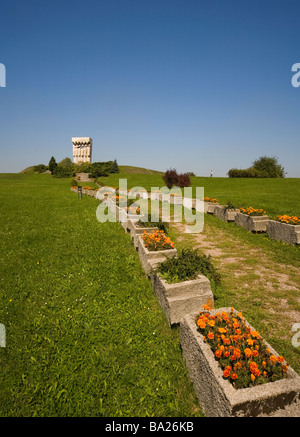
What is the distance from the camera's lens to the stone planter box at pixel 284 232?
708 centimetres

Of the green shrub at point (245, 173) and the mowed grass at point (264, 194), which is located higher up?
the green shrub at point (245, 173)

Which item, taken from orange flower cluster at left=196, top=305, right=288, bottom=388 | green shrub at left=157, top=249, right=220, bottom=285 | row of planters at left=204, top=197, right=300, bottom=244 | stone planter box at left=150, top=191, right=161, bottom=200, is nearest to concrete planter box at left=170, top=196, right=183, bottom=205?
stone planter box at left=150, top=191, right=161, bottom=200

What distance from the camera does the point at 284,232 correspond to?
747 cm

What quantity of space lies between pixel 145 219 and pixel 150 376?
531cm

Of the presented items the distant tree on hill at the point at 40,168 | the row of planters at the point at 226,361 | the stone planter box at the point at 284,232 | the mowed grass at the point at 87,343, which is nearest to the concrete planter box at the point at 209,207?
the stone planter box at the point at 284,232

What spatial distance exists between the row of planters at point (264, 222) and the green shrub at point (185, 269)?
393cm

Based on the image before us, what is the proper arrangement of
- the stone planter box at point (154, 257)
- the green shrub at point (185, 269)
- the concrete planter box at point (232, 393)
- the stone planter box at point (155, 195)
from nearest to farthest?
1. the concrete planter box at point (232, 393)
2. the green shrub at point (185, 269)
3. the stone planter box at point (154, 257)
4. the stone planter box at point (155, 195)

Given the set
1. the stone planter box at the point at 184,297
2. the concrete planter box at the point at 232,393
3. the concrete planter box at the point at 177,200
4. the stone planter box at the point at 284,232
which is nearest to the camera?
the concrete planter box at the point at 232,393

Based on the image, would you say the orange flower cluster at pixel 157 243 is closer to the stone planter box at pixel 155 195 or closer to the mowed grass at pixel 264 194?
the mowed grass at pixel 264 194

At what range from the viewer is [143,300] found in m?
4.52

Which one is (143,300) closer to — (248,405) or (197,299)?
(197,299)

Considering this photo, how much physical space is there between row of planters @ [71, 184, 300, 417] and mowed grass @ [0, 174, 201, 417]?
39 cm

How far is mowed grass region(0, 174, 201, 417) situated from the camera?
271cm

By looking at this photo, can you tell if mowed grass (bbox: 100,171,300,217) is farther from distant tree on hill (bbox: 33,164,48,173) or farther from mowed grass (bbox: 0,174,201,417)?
distant tree on hill (bbox: 33,164,48,173)
